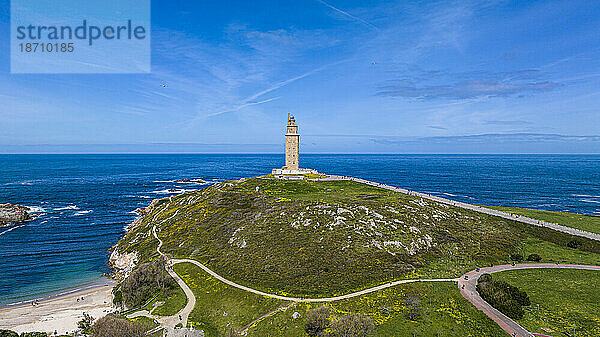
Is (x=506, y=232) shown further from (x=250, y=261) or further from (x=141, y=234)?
(x=141, y=234)

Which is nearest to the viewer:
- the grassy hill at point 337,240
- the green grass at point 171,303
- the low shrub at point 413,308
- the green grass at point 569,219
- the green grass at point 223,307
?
the low shrub at point 413,308

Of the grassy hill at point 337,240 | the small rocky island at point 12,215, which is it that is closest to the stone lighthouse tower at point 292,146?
the grassy hill at point 337,240

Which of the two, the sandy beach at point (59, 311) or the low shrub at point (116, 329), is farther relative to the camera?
the sandy beach at point (59, 311)

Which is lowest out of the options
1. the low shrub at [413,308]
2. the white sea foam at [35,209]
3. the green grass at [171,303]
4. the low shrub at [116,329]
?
the white sea foam at [35,209]

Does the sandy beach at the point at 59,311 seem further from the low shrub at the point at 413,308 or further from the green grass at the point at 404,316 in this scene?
the low shrub at the point at 413,308

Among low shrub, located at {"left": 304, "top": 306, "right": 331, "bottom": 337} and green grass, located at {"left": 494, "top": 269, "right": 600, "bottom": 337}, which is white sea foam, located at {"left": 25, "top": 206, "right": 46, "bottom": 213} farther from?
green grass, located at {"left": 494, "top": 269, "right": 600, "bottom": 337}
